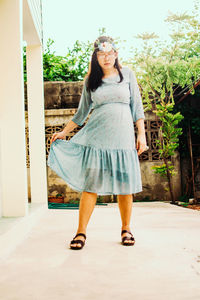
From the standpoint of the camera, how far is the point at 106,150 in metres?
2.38

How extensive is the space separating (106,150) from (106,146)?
26 millimetres

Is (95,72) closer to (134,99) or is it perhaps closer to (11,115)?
(134,99)

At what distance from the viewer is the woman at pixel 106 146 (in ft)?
7.74

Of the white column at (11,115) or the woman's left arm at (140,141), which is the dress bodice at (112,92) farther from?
the white column at (11,115)

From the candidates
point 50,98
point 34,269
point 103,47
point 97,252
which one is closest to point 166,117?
point 50,98

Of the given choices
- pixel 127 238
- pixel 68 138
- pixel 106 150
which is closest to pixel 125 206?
pixel 127 238

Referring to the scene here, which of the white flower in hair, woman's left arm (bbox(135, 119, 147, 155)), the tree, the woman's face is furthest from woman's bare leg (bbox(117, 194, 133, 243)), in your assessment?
the tree

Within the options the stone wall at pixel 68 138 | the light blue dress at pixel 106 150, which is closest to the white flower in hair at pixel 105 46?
the light blue dress at pixel 106 150

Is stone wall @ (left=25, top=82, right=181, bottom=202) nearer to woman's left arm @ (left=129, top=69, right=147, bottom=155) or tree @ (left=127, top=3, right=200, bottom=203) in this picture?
tree @ (left=127, top=3, right=200, bottom=203)

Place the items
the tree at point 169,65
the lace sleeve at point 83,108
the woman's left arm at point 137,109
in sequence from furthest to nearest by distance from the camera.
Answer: the tree at point 169,65 < the lace sleeve at point 83,108 < the woman's left arm at point 137,109

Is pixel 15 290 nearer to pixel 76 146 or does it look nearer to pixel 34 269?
pixel 34 269

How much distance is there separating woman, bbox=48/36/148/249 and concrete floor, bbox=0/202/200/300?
184 mm

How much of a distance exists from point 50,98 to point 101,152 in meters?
4.94

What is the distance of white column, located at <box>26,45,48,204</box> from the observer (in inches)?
177
